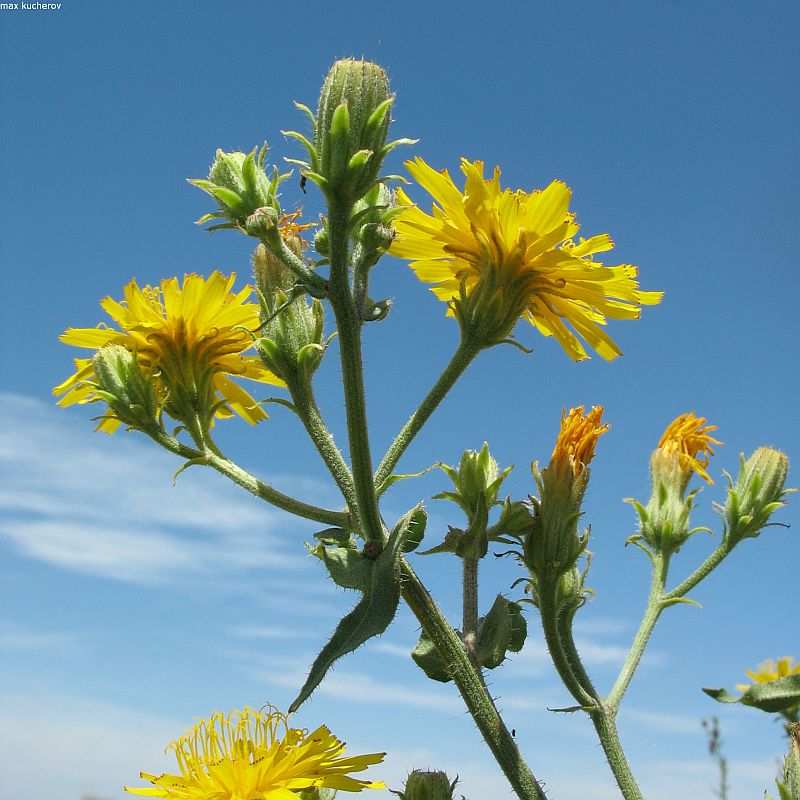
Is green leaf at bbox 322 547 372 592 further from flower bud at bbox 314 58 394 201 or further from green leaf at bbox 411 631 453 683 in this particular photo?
flower bud at bbox 314 58 394 201

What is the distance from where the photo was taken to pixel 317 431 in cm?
367

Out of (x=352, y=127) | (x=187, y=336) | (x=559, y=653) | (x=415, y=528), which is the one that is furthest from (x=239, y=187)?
(x=559, y=653)

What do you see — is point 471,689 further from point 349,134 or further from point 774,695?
point 349,134

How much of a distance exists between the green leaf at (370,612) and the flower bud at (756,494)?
2.93 metres

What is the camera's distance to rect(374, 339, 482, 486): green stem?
3457 mm

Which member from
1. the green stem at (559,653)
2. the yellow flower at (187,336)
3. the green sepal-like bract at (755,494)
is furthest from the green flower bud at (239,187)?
the green sepal-like bract at (755,494)

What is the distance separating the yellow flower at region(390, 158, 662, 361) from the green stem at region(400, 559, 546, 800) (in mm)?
1113

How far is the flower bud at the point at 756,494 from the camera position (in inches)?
210

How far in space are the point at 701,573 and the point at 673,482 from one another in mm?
536

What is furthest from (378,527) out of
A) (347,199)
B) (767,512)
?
(767,512)

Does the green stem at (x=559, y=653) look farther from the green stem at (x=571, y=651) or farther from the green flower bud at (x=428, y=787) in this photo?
the green flower bud at (x=428, y=787)

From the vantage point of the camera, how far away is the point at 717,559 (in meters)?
5.14

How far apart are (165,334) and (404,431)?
1314 millimetres

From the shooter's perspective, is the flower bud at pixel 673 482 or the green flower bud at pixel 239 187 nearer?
the green flower bud at pixel 239 187
